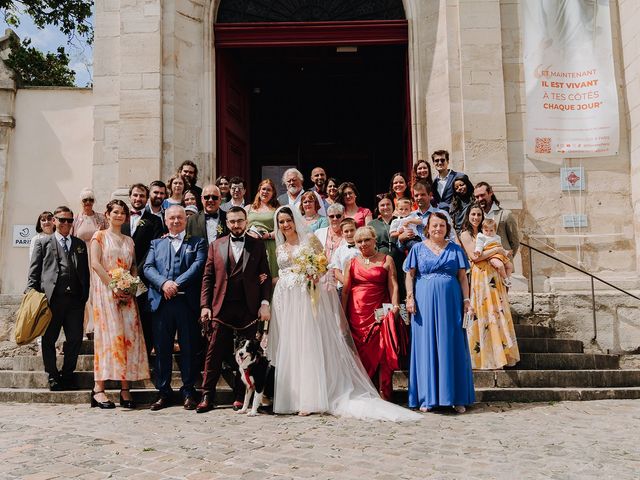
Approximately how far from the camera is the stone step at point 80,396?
6.11 m

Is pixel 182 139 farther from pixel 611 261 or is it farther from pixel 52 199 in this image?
pixel 611 261

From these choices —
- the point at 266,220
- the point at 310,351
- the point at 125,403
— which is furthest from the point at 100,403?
the point at 266,220

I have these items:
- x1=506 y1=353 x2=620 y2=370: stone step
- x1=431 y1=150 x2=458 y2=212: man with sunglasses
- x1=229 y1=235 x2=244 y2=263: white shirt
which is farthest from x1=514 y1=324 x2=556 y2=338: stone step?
x1=229 y1=235 x2=244 y2=263: white shirt

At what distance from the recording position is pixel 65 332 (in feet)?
20.8

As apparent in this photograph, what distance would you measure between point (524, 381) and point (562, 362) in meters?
0.77

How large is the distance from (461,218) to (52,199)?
650 centimetres

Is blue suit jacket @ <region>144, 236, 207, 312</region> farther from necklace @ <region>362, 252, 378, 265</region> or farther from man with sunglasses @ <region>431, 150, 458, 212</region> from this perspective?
man with sunglasses @ <region>431, 150, 458, 212</region>

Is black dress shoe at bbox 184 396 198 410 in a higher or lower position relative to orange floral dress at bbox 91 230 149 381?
lower

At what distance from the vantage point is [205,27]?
32.7 feet

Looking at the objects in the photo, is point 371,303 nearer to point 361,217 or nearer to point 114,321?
point 361,217

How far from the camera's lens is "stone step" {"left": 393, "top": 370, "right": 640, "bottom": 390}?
6.42 m

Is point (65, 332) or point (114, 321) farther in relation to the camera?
point (65, 332)

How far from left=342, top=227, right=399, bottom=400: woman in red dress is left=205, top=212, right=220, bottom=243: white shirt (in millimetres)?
1490

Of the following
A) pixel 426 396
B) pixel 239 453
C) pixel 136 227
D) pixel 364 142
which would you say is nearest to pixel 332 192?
pixel 136 227
